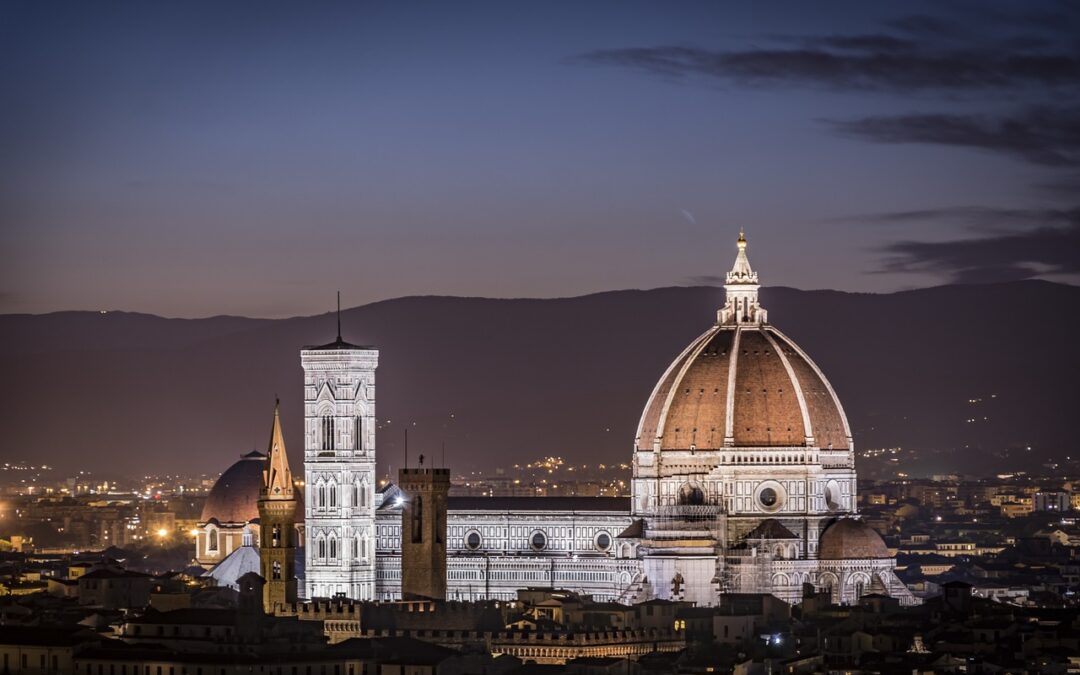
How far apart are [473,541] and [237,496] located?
2930 centimetres

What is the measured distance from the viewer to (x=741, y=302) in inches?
5438

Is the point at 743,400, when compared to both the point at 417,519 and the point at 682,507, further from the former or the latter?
the point at 417,519

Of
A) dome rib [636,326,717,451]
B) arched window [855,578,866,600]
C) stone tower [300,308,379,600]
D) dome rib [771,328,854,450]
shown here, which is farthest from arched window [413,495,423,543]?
arched window [855,578,866,600]

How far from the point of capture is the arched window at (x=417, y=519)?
132500mm

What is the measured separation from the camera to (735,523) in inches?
5241

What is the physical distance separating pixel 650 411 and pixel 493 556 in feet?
27.6

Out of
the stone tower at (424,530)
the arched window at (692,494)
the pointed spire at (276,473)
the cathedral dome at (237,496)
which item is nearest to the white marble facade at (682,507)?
the arched window at (692,494)

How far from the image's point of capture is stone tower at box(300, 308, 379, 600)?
449ft

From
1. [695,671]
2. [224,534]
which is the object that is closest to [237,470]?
[224,534]

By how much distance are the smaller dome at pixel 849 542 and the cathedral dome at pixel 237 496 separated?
39673 mm

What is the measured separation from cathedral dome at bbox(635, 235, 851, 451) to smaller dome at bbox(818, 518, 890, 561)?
3.40 m

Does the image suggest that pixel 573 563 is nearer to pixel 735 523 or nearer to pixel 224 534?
pixel 735 523

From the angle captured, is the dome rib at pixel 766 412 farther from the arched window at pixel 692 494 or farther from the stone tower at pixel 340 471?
the stone tower at pixel 340 471

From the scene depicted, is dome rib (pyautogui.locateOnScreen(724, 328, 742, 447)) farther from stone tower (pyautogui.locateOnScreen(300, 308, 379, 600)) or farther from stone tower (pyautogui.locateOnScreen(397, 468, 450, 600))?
stone tower (pyautogui.locateOnScreen(300, 308, 379, 600))
